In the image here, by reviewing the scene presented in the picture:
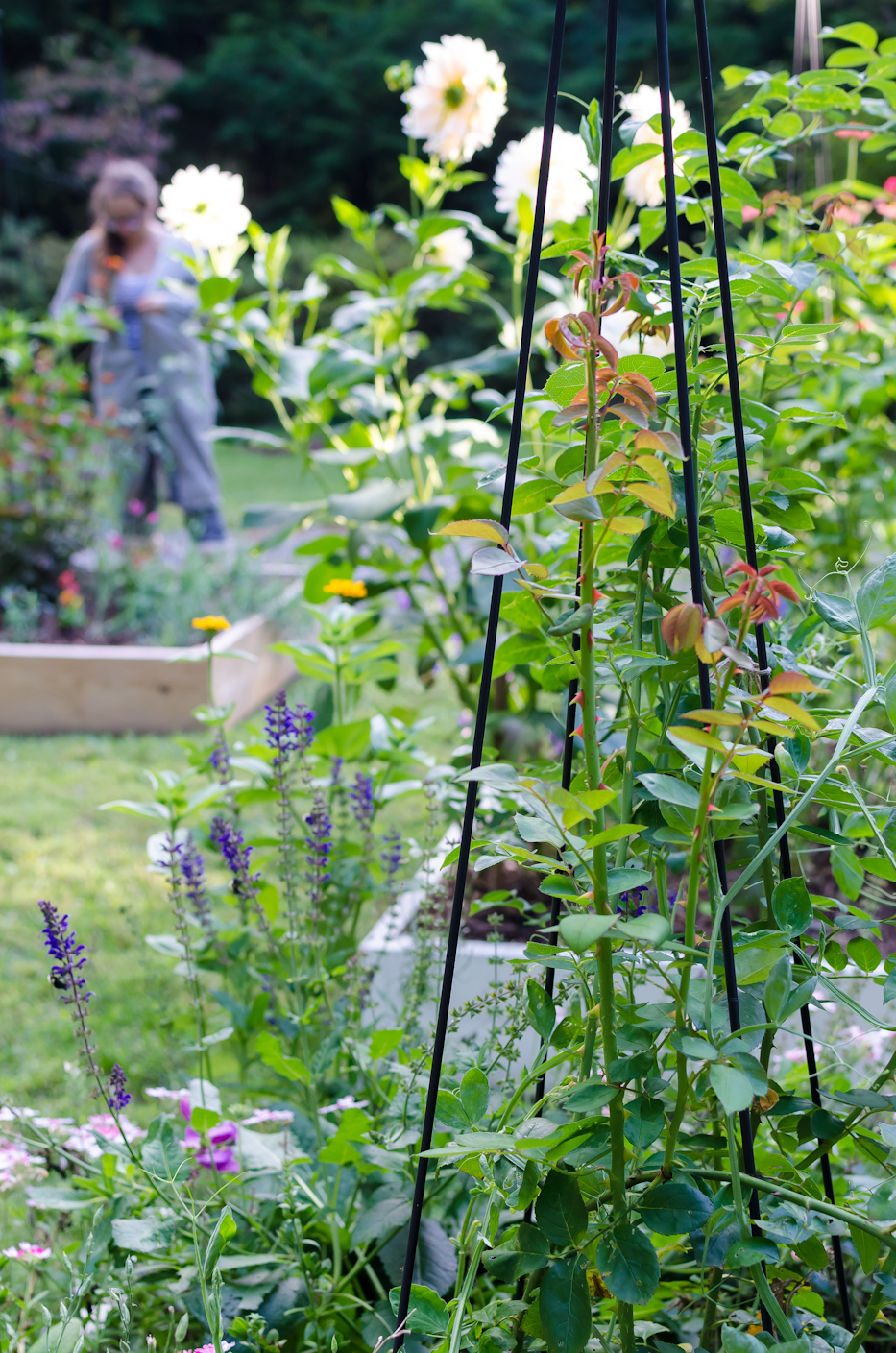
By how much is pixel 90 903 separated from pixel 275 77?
1651cm

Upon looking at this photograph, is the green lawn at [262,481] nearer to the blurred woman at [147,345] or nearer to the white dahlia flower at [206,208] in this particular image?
the blurred woman at [147,345]

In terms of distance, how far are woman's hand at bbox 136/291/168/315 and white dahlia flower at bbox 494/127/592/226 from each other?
4.20 meters

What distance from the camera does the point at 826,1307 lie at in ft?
3.30

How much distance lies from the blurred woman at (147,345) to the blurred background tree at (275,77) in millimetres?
8183

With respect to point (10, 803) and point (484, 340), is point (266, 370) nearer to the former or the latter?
point (10, 803)

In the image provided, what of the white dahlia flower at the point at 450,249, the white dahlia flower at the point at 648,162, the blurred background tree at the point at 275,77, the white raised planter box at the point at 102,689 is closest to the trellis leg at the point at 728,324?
the white dahlia flower at the point at 648,162

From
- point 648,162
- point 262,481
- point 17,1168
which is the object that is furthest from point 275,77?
point 17,1168

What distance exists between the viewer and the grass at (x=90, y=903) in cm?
172

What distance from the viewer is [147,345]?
5.90 meters

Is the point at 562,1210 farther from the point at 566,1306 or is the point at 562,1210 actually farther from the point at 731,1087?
the point at 731,1087

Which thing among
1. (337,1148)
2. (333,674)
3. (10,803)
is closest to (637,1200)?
(337,1148)

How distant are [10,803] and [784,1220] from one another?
8.71 feet

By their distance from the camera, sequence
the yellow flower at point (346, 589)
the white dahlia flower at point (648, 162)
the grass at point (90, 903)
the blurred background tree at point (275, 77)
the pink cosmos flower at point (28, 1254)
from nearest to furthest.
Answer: the pink cosmos flower at point (28, 1254) → the white dahlia flower at point (648, 162) → the yellow flower at point (346, 589) → the grass at point (90, 903) → the blurred background tree at point (275, 77)

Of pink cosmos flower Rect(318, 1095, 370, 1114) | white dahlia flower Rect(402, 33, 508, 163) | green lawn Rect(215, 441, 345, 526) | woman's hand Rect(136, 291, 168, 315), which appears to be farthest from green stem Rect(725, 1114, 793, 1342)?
green lawn Rect(215, 441, 345, 526)
